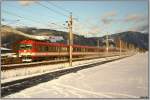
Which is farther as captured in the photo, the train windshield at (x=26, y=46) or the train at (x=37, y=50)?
the train windshield at (x=26, y=46)

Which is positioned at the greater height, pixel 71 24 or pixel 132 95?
pixel 71 24

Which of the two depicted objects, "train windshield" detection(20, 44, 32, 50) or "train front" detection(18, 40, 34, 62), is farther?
"train windshield" detection(20, 44, 32, 50)

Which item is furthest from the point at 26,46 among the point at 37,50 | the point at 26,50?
the point at 37,50

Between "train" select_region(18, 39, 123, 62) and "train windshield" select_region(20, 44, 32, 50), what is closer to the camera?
"train" select_region(18, 39, 123, 62)

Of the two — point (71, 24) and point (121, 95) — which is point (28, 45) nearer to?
point (71, 24)

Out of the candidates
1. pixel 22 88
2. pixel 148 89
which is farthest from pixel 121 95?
pixel 22 88

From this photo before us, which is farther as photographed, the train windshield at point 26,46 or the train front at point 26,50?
the train windshield at point 26,46

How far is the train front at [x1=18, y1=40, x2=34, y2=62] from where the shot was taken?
133 ft

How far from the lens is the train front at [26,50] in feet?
133

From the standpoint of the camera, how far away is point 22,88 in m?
15.6

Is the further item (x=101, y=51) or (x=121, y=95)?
(x=101, y=51)

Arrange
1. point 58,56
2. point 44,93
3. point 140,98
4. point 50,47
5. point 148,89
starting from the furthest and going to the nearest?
1. point 58,56
2. point 50,47
3. point 148,89
4. point 44,93
5. point 140,98

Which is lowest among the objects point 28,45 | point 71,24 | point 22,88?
point 22,88

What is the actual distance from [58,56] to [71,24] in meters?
12.3
